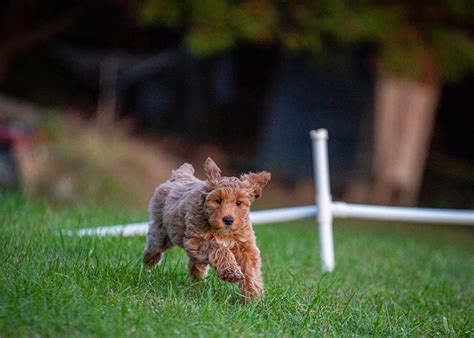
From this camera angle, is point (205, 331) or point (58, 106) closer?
point (205, 331)

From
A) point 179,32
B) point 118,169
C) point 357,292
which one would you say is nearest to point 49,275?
point 357,292

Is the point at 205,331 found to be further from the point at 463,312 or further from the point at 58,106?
the point at 58,106

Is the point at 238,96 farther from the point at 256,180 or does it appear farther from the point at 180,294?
the point at 180,294

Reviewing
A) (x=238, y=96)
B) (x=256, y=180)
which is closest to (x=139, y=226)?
(x=256, y=180)

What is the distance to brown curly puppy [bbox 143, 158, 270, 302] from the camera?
517 centimetres

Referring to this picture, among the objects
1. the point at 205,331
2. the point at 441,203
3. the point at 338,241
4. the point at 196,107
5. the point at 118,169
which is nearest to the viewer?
the point at 205,331

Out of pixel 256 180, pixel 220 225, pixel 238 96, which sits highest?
pixel 238 96

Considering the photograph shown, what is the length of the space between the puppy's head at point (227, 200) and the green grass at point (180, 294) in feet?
1.59

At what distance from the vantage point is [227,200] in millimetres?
5168

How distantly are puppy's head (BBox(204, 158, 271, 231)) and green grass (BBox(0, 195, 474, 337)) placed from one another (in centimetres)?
48

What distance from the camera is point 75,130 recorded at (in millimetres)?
14070

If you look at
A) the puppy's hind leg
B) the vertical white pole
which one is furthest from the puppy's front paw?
the vertical white pole

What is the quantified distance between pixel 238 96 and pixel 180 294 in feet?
50.1

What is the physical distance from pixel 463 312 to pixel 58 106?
13.6 metres
